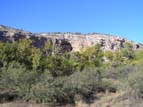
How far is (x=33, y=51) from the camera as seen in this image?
58375 millimetres

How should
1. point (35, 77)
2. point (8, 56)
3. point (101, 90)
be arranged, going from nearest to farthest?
point (35, 77), point (101, 90), point (8, 56)

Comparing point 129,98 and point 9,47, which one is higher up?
point 9,47

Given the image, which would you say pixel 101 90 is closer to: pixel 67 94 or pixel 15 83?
pixel 67 94

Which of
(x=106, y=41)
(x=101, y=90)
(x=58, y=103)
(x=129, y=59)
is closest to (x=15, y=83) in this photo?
(x=58, y=103)

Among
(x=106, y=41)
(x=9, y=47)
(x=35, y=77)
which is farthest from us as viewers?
(x=106, y=41)

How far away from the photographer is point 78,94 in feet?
94.3

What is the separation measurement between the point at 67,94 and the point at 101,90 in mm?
5218

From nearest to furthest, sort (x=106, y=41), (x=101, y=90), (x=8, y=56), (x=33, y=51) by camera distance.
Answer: (x=101, y=90) → (x=8, y=56) → (x=33, y=51) → (x=106, y=41)

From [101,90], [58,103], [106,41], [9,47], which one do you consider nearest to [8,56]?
[9,47]

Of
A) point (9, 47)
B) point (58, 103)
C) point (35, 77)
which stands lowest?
point (58, 103)

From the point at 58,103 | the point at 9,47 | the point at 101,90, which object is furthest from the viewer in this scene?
the point at 9,47

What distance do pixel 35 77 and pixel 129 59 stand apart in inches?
1757

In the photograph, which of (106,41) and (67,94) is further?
(106,41)

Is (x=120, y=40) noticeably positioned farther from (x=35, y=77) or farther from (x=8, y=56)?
(x=35, y=77)
